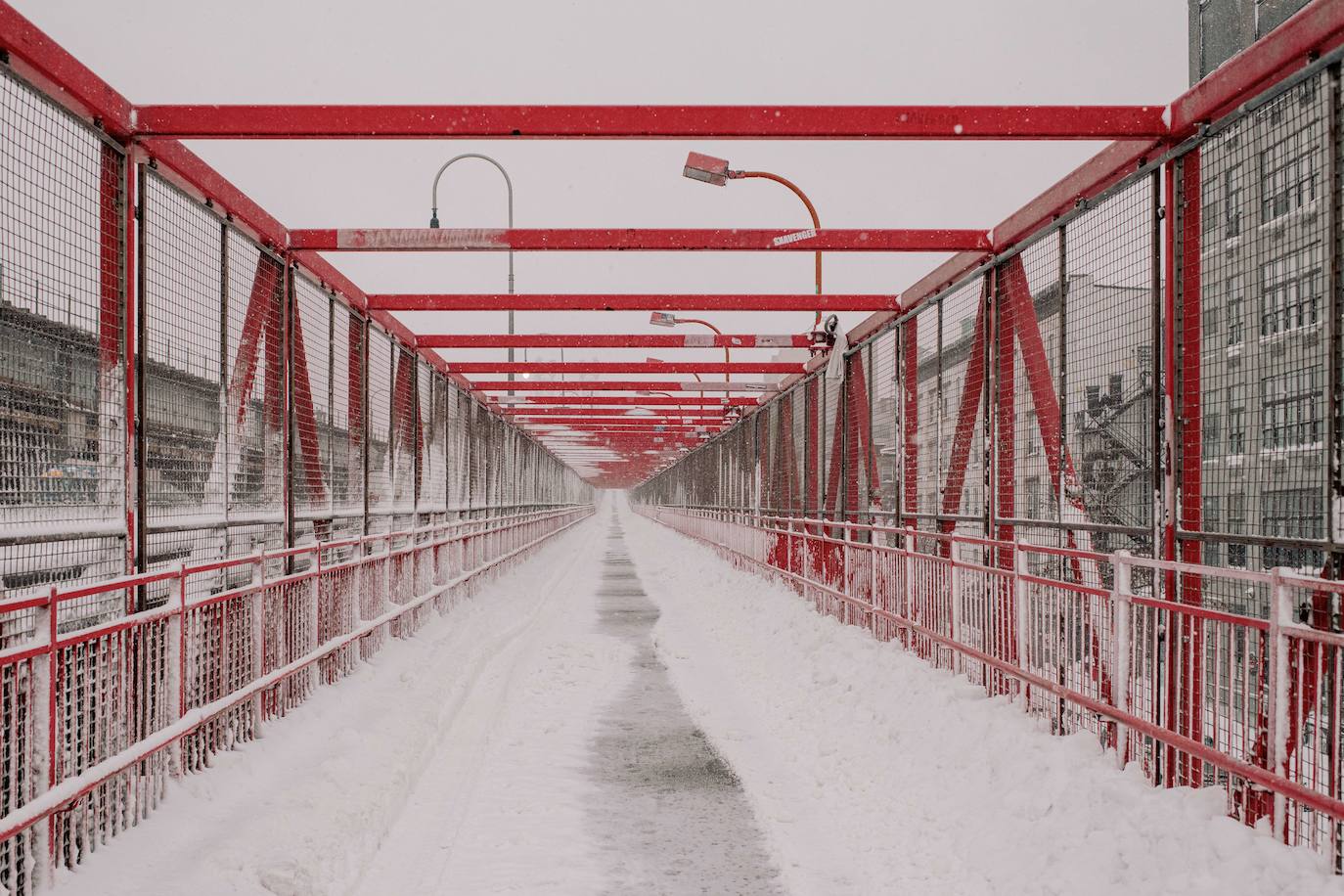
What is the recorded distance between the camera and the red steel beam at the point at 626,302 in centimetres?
1179

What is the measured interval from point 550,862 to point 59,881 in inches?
76.1

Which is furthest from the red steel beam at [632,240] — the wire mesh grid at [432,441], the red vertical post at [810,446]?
the red vertical post at [810,446]

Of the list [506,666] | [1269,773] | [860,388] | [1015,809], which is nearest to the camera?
[1269,773]

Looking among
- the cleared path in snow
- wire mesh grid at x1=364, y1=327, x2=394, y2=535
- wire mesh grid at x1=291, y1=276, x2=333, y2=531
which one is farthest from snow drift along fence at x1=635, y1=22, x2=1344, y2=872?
wire mesh grid at x1=364, y1=327, x2=394, y2=535

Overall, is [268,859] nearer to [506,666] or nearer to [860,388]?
[506,666]

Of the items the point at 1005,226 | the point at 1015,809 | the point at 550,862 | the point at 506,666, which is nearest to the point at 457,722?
the point at 506,666

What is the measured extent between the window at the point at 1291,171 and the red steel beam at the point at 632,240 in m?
3.53

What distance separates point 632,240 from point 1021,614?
4.89 meters

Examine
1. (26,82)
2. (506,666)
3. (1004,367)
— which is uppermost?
(26,82)

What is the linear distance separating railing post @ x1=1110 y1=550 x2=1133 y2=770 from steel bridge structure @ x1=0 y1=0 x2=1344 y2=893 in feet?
0.09

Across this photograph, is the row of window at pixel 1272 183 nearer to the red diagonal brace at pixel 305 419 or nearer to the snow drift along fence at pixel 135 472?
the snow drift along fence at pixel 135 472

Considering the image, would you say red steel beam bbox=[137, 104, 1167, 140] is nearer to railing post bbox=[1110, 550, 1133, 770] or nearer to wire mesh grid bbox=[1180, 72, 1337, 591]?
wire mesh grid bbox=[1180, 72, 1337, 591]

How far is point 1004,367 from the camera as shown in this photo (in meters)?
8.08

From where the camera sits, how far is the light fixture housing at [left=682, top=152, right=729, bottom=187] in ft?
28.8
